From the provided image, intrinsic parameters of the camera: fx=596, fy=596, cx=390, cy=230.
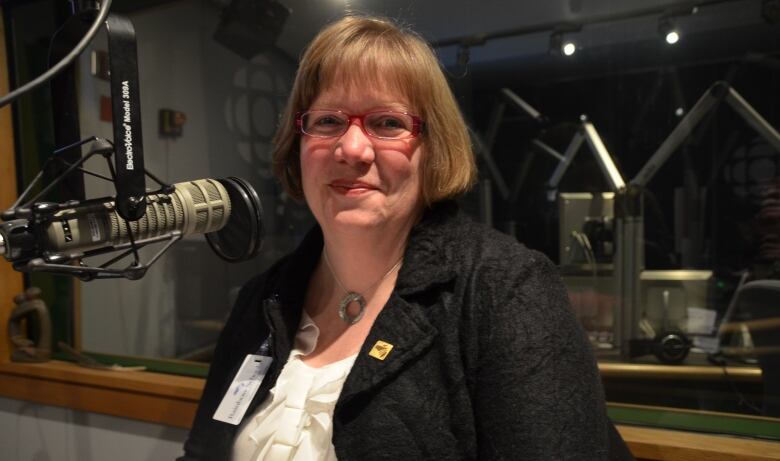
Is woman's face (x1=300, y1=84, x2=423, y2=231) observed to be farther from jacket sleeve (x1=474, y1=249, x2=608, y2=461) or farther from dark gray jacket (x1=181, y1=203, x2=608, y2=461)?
jacket sleeve (x1=474, y1=249, x2=608, y2=461)

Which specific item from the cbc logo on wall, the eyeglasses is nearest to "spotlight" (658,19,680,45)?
the eyeglasses

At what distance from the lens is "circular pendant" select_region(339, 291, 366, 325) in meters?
1.08

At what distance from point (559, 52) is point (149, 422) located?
66.5 inches

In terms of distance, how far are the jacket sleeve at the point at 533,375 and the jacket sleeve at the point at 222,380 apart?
49cm

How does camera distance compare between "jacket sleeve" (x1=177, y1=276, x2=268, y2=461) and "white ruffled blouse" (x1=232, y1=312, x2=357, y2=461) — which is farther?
"jacket sleeve" (x1=177, y1=276, x2=268, y2=461)

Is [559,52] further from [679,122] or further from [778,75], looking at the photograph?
[778,75]

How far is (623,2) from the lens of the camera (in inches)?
67.7

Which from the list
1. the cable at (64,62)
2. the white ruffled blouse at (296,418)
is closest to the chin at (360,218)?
the white ruffled blouse at (296,418)

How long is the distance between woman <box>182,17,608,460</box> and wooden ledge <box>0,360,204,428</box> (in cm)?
59

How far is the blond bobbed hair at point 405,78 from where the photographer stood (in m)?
0.99

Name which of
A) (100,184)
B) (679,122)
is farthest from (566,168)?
(100,184)

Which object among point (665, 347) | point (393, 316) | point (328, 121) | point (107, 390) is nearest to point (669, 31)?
point (665, 347)

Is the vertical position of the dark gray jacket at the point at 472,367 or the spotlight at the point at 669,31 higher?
the spotlight at the point at 669,31

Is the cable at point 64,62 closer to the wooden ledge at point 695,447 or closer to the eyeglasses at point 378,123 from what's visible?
the eyeglasses at point 378,123
